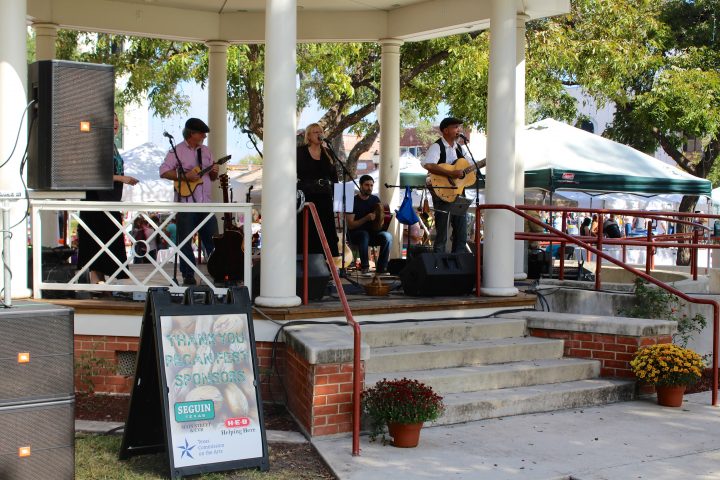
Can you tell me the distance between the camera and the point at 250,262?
7672 millimetres

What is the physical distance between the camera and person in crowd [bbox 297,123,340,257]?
8977 mm

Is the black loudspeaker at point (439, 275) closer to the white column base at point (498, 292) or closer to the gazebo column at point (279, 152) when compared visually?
the white column base at point (498, 292)

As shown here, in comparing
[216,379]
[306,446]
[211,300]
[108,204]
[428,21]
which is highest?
[428,21]

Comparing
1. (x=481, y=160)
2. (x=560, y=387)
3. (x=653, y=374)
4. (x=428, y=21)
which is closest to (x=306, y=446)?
(x=560, y=387)

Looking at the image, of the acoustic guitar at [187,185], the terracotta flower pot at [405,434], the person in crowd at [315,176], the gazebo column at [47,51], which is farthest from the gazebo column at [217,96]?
the terracotta flower pot at [405,434]

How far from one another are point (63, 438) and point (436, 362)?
3.41 m

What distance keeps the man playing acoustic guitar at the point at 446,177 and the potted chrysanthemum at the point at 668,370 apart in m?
2.68

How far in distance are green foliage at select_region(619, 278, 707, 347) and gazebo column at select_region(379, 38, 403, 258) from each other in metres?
4.07

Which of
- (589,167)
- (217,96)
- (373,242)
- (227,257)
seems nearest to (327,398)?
(227,257)

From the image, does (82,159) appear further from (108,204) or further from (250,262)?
(250,262)

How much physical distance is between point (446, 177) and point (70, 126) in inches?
177

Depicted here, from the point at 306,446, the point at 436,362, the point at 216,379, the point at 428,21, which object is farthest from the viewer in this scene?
the point at 428,21

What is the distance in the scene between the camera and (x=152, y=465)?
5.91 m

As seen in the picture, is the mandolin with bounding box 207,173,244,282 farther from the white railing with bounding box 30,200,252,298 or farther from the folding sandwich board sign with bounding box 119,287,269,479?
the folding sandwich board sign with bounding box 119,287,269,479
